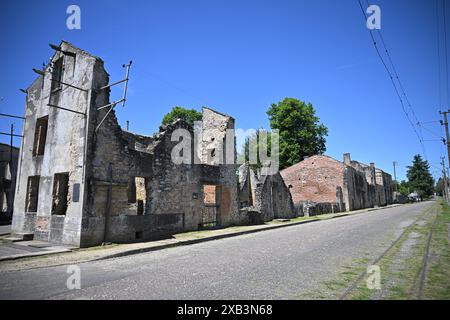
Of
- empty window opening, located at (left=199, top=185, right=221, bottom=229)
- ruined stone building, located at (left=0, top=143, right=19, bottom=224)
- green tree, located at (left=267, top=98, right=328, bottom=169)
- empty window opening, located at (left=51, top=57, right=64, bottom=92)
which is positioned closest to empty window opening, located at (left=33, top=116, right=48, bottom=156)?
empty window opening, located at (left=51, top=57, right=64, bottom=92)

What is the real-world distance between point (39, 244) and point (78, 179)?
2853 mm

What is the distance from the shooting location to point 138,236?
1241 centimetres

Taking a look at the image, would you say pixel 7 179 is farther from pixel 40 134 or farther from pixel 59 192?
pixel 59 192

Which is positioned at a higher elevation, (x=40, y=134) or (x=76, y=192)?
(x=40, y=134)

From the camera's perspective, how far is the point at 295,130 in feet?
148

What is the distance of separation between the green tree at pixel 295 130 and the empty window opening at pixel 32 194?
115ft

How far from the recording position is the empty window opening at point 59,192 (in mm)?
12070

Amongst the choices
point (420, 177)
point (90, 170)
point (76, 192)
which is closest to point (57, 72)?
point (90, 170)

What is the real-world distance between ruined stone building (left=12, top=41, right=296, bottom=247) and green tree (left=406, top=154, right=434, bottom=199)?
88.4 meters

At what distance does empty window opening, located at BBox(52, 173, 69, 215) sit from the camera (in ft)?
39.6

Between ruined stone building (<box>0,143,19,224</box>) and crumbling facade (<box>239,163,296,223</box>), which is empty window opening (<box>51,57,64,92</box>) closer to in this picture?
crumbling facade (<box>239,163,296,223</box>)

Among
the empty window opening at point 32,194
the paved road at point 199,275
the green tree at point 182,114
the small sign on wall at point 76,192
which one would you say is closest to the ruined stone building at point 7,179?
the empty window opening at point 32,194

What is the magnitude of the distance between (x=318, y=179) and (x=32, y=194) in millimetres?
32838
